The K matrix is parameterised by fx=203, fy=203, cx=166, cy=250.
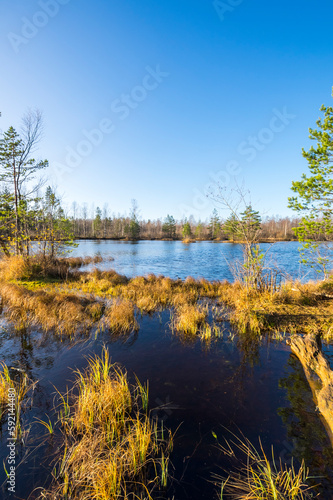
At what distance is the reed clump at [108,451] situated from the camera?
1.90m

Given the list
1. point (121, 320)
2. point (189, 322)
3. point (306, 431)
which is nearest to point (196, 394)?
point (306, 431)

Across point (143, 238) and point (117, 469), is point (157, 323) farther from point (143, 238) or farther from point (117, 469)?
point (143, 238)

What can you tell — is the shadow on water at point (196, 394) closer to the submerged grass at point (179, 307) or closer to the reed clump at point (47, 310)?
the reed clump at point (47, 310)

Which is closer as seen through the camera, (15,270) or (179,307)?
(179,307)

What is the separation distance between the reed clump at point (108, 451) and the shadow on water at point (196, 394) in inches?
7.1

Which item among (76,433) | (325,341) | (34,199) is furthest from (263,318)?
(34,199)

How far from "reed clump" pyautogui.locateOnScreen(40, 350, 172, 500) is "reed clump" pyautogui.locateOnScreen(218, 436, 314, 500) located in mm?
715

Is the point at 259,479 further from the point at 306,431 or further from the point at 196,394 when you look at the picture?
the point at 196,394

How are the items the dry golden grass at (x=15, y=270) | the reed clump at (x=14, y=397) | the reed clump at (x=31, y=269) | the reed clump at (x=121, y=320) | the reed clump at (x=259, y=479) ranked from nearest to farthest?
the reed clump at (x=259, y=479)
the reed clump at (x=14, y=397)
the reed clump at (x=121, y=320)
the dry golden grass at (x=15, y=270)
the reed clump at (x=31, y=269)

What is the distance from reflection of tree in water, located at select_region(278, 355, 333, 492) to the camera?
2.20m

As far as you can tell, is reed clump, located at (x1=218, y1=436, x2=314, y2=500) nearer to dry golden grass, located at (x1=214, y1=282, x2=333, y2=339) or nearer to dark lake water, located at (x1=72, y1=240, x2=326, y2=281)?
dry golden grass, located at (x1=214, y1=282, x2=333, y2=339)

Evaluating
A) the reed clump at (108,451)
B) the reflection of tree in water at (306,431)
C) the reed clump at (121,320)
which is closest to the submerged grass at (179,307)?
the reed clump at (121,320)

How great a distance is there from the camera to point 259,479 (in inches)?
73.8

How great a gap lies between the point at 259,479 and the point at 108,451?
158cm
